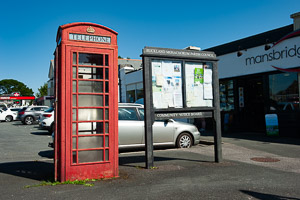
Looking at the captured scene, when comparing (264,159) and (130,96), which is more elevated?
(130,96)

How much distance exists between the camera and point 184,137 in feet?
33.5

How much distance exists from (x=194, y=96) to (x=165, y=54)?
52.8 inches

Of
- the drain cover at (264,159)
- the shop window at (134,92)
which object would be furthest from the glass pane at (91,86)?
the shop window at (134,92)

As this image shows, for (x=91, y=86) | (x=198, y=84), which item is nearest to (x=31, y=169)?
(x=91, y=86)

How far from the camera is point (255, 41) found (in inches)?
557

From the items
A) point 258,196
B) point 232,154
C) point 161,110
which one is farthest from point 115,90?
point 232,154

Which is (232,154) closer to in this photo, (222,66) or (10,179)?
(10,179)

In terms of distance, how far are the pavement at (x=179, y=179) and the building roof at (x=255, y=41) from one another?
6.63 metres

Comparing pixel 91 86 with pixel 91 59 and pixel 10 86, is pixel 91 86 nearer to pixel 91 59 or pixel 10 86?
pixel 91 59

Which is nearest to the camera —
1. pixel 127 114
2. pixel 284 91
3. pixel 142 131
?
pixel 142 131

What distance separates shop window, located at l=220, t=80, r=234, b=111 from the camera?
15.9m

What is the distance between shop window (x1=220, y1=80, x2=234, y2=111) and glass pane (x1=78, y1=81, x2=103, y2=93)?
1146cm

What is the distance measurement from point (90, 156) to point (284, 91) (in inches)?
414

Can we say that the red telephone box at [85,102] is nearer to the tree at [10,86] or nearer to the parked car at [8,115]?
the parked car at [8,115]
